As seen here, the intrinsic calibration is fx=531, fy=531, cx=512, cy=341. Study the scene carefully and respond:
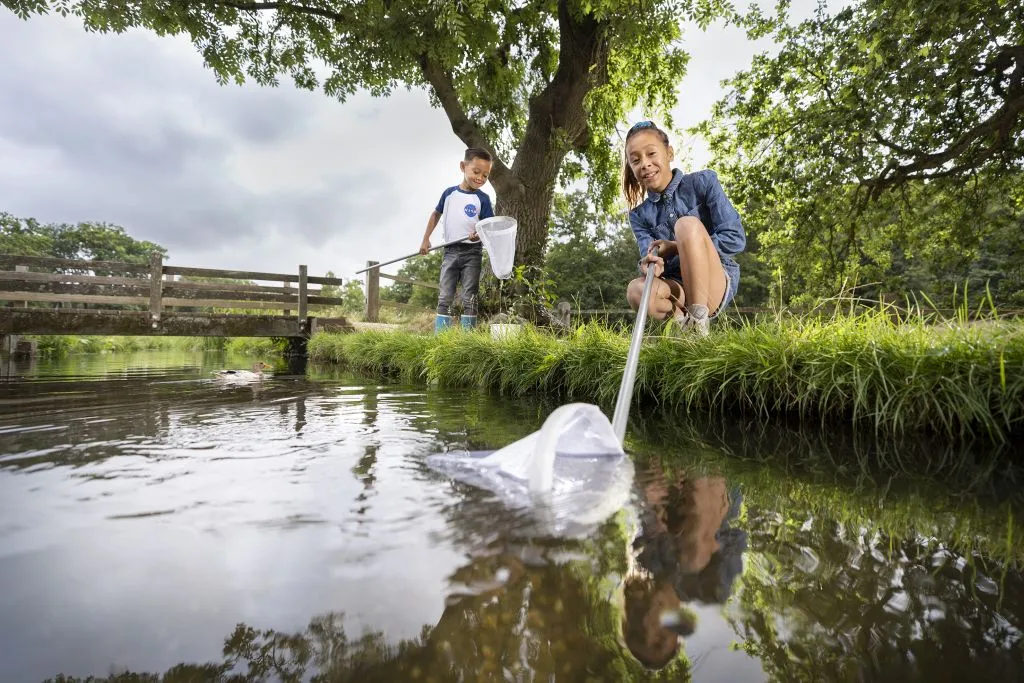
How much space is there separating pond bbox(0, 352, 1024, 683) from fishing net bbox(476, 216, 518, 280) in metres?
3.96

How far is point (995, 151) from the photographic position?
7.11 m

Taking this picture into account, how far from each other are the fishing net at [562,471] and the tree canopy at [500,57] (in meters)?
5.46

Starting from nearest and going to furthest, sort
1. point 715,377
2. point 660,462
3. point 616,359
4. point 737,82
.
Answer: point 660,462
point 715,377
point 616,359
point 737,82

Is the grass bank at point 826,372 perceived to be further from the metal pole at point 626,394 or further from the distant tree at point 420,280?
the distant tree at point 420,280

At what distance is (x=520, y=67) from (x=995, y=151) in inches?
269

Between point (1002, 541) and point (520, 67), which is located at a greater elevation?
point (520, 67)

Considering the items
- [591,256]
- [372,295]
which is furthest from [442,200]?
[591,256]

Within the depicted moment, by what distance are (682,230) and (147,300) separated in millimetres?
12219

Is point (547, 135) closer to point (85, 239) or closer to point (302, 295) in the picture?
point (302, 295)

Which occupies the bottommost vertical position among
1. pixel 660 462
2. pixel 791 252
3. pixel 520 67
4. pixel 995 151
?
pixel 660 462

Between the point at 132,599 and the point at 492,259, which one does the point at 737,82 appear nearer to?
the point at 492,259

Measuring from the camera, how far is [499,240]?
5.69m

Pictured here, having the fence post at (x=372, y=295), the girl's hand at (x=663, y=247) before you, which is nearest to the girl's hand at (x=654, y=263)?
the girl's hand at (x=663, y=247)

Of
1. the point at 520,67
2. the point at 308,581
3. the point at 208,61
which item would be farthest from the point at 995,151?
the point at 208,61
